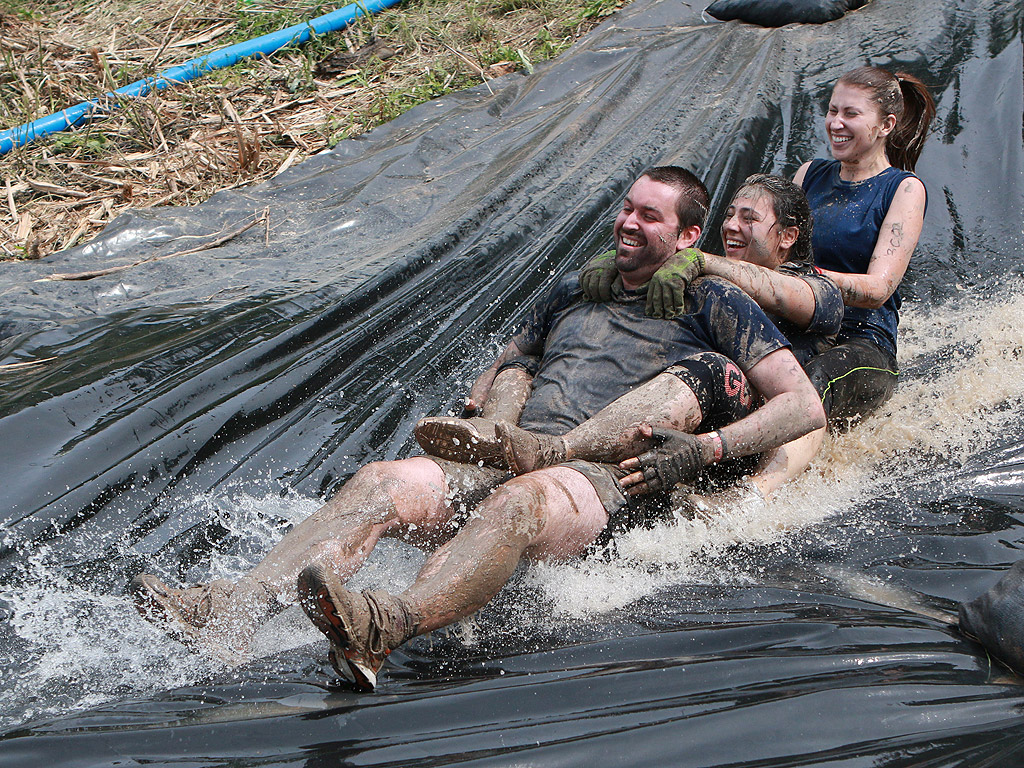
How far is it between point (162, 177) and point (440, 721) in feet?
15.4

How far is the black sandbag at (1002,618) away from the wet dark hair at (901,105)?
6.85 feet

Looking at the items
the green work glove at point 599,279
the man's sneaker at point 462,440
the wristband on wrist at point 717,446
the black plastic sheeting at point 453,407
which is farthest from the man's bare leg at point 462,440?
the green work glove at point 599,279

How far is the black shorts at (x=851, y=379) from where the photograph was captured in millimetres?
3414

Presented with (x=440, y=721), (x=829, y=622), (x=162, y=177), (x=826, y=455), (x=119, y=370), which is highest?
(x=162, y=177)

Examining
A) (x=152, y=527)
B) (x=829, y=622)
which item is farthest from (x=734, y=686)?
(x=152, y=527)

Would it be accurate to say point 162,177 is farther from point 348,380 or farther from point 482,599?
point 482,599

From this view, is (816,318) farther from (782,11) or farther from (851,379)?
(782,11)

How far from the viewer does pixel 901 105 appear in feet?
12.3

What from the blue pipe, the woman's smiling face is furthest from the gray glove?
the blue pipe

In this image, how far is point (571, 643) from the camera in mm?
2234

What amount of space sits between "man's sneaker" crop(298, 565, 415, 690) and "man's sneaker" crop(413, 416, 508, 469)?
64 centimetres

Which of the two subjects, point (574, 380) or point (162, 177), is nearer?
point (574, 380)

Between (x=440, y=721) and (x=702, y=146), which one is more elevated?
(x=702, y=146)

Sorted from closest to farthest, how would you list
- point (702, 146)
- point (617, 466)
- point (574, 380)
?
point (617, 466) → point (574, 380) → point (702, 146)
